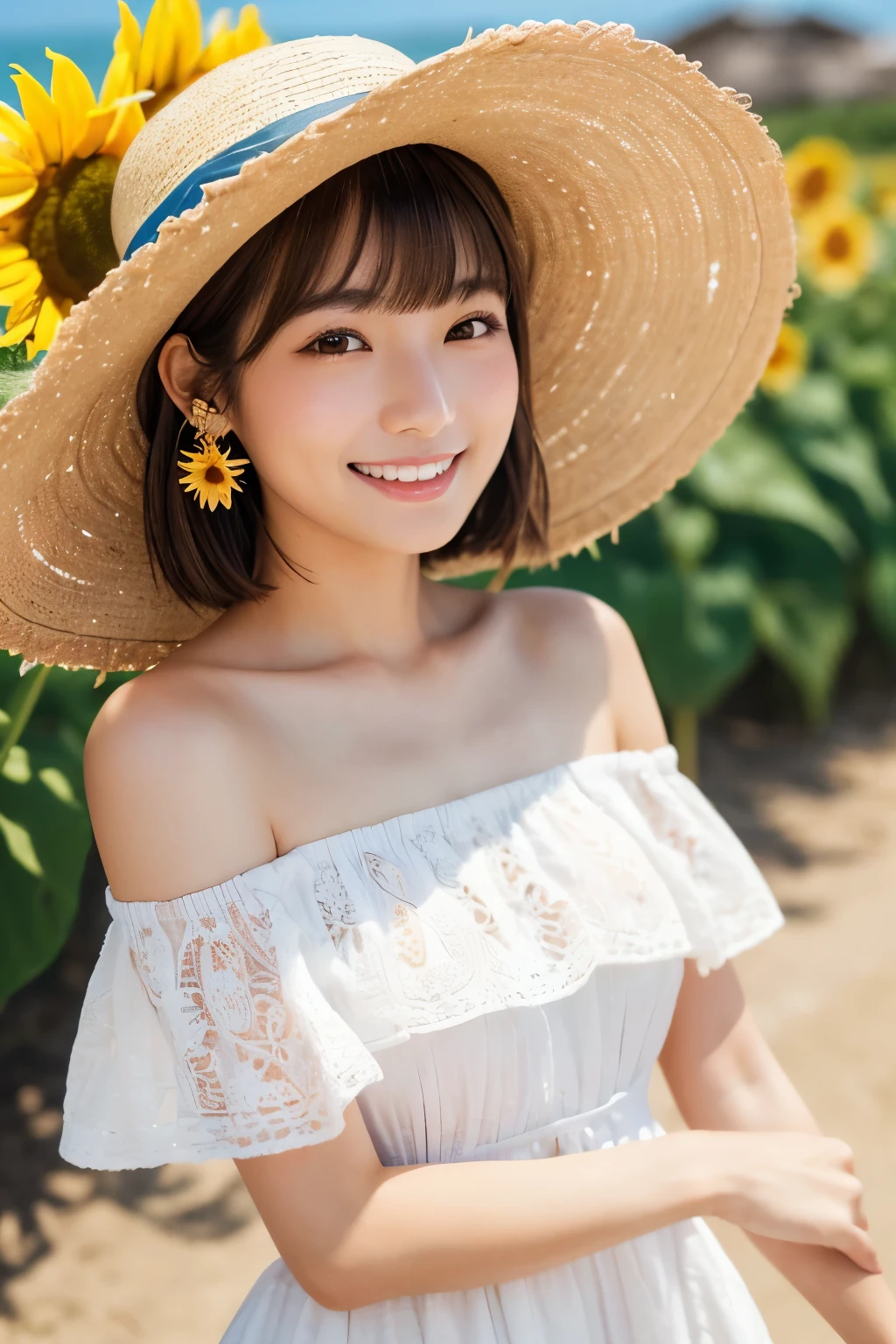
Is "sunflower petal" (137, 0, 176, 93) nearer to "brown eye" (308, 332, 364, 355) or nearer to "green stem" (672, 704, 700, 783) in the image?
"brown eye" (308, 332, 364, 355)

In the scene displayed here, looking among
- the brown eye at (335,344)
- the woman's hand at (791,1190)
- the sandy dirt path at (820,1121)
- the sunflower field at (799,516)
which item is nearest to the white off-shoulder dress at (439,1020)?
the woman's hand at (791,1190)

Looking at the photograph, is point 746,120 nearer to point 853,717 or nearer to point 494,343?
point 494,343

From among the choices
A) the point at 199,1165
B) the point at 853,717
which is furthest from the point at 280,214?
the point at 853,717

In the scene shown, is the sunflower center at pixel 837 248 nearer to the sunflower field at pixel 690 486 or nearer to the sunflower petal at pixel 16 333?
the sunflower field at pixel 690 486

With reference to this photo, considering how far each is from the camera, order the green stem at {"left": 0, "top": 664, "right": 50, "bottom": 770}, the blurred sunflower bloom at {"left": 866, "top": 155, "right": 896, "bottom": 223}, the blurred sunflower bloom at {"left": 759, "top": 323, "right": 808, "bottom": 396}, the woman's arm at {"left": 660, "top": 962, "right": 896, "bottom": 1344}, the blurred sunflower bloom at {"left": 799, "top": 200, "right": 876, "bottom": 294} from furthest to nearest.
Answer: the blurred sunflower bloom at {"left": 866, "top": 155, "right": 896, "bottom": 223} → the blurred sunflower bloom at {"left": 799, "top": 200, "right": 876, "bottom": 294} → the blurred sunflower bloom at {"left": 759, "top": 323, "right": 808, "bottom": 396} → the green stem at {"left": 0, "top": 664, "right": 50, "bottom": 770} → the woman's arm at {"left": 660, "top": 962, "right": 896, "bottom": 1344}

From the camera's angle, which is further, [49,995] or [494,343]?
[49,995]

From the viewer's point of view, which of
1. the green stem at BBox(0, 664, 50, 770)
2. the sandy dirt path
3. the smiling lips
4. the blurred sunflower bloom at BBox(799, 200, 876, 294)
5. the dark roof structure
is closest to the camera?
the smiling lips

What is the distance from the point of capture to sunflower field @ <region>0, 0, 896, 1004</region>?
1.37m

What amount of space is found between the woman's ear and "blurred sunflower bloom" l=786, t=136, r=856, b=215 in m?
2.90

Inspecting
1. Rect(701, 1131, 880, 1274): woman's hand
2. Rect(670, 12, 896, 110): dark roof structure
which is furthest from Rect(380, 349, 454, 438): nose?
Rect(670, 12, 896, 110): dark roof structure

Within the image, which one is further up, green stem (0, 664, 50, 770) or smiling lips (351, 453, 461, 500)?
smiling lips (351, 453, 461, 500)

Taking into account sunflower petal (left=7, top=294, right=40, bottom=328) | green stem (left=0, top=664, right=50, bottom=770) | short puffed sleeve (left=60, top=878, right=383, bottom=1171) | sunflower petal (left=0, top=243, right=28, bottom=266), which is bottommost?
green stem (left=0, top=664, right=50, bottom=770)

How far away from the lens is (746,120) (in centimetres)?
140

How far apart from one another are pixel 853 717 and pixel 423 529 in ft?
12.5
